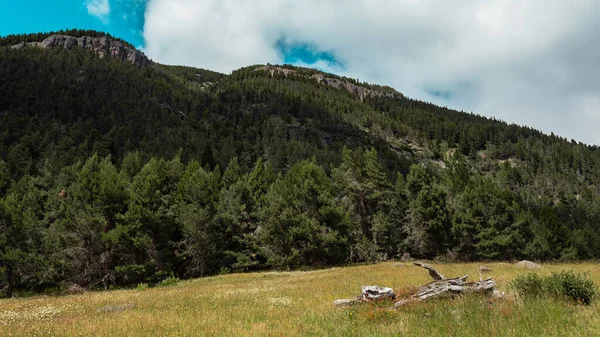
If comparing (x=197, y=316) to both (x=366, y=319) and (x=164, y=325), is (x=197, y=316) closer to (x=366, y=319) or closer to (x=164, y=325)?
(x=164, y=325)

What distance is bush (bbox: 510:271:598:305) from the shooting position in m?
10.0

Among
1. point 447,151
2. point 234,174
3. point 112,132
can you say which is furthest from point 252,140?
point 447,151

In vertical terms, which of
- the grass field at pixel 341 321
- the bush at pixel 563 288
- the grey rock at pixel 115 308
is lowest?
the grey rock at pixel 115 308

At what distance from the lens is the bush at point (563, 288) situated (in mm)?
10000

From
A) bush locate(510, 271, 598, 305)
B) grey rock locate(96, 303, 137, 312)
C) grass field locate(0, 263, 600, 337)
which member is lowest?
grey rock locate(96, 303, 137, 312)

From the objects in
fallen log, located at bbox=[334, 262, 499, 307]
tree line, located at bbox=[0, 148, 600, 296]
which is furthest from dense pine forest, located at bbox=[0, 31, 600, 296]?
fallen log, located at bbox=[334, 262, 499, 307]

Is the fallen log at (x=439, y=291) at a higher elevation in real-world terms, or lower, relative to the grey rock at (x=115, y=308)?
higher

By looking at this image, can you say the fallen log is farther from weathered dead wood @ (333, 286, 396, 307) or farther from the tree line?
the tree line

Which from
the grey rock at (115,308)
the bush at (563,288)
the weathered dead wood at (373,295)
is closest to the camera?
the bush at (563,288)

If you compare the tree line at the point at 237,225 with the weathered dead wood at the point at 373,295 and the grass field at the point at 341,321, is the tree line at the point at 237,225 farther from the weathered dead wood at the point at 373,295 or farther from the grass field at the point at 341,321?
the weathered dead wood at the point at 373,295

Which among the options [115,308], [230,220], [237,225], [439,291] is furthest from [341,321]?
[237,225]

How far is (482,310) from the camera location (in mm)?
9445

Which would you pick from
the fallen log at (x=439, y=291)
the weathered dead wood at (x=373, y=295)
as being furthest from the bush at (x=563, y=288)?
the weathered dead wood at (x=373, y=295)

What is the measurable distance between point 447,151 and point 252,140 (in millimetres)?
118123
